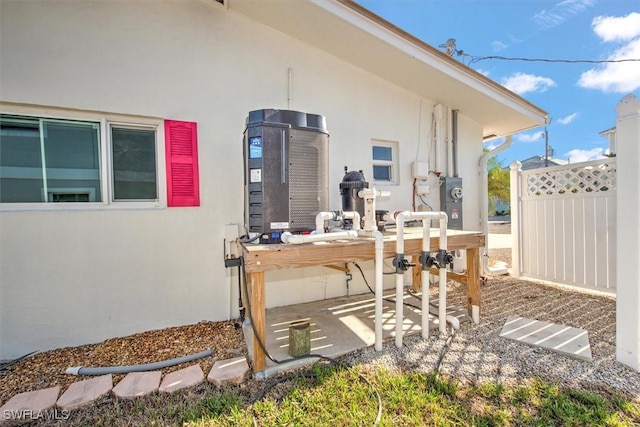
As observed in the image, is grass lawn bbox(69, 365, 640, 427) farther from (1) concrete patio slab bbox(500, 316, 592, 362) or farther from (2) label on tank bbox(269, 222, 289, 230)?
(2) label on tank bbox(269, 222, 289, 230)

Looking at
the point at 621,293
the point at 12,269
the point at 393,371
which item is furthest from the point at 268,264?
the point at 621,293

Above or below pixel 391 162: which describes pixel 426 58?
above

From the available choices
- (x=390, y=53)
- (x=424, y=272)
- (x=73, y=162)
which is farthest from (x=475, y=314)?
(x=73, y=162)

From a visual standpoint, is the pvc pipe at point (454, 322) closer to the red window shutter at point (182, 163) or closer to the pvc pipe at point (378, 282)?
the pvc pipe at point (378, 282)

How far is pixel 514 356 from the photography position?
2.25 m

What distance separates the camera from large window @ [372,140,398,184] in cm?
416

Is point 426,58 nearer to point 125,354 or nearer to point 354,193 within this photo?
point 354,193

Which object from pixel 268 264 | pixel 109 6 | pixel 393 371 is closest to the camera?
pixel 268 264

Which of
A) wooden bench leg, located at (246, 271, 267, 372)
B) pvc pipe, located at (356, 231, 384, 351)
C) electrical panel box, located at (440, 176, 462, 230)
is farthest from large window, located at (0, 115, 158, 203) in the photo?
electrical panel box, located at (440, 176, 462, 230)

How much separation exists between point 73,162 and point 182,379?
7.35 feet

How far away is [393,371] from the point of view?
2.05m

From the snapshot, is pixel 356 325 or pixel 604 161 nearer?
pixel 356 325

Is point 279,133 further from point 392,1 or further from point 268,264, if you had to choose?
point 392,1

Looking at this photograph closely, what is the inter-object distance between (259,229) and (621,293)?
2886 millimetres
